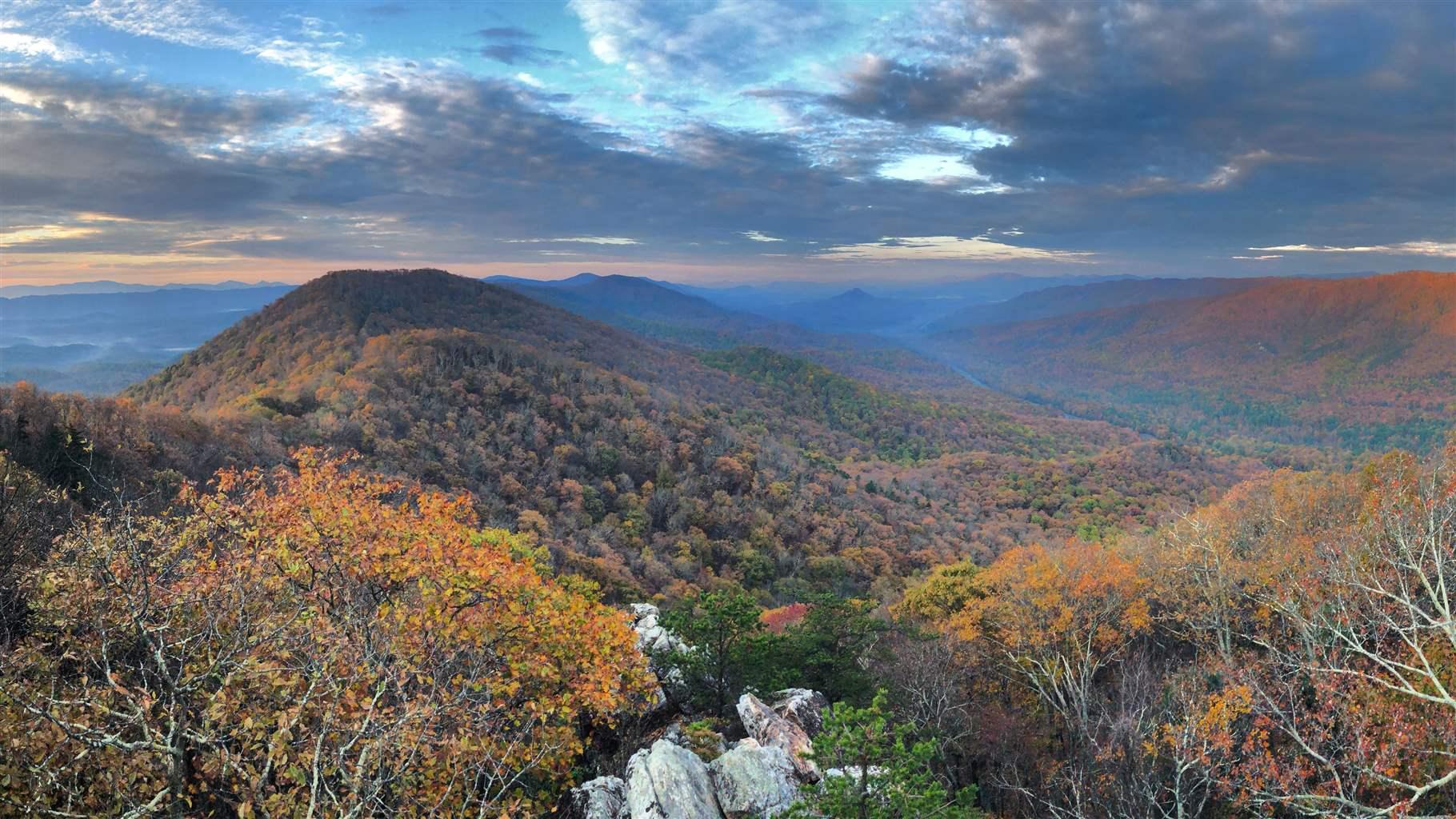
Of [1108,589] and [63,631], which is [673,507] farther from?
[63,631]

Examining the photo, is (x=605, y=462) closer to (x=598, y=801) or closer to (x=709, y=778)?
(x=709, y=778)

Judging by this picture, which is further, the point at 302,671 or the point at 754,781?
the point at 754,781

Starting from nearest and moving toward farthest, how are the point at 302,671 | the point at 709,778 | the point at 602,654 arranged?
the point at 302,671, the point at 709,778, the point at 602,654

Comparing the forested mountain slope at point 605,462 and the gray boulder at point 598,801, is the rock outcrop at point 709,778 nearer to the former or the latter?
the gray boulder at point 598,801

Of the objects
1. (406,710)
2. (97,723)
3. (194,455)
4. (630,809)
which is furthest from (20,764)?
(194,455)

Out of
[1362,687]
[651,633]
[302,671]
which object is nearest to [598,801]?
[302,671]

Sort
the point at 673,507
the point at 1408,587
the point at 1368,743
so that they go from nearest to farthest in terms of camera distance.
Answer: the point at 1368,743, the point at 1408,587, the point at 673,507
